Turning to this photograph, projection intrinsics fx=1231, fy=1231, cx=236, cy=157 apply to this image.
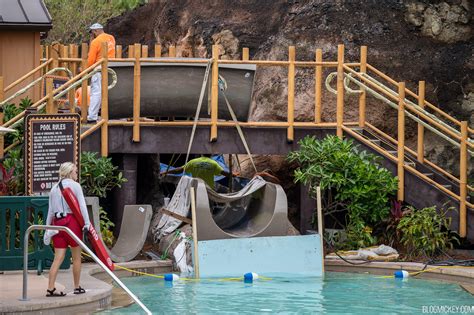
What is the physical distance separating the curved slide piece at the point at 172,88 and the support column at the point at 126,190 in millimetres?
776

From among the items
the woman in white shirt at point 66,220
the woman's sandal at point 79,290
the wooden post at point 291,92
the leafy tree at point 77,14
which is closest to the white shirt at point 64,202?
the woman in white shirt at point 66,220

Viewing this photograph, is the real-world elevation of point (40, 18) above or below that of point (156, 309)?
above

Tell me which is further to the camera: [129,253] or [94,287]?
[129,253]

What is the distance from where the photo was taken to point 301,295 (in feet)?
54.8

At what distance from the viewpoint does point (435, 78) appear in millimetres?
24156

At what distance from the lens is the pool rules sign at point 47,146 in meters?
18.2

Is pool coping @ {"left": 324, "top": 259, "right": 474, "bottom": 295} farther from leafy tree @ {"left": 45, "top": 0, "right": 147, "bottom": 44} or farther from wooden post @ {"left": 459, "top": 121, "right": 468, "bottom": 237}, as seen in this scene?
leafy tree @ {"left": 45, "top": 0, "right": 147, "bottom": 44}

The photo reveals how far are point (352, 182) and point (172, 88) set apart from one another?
354 centimetres

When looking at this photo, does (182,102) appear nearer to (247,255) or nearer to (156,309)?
(247,255)

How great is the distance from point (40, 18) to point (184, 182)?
5107mm

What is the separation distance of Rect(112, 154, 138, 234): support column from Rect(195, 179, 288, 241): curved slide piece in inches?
53.8

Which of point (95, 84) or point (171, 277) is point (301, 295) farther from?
point (95, 84)

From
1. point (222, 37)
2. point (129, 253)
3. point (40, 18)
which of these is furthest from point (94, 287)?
point (222, 37)

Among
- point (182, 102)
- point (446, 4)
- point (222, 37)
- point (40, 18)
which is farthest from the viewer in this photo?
point (222, 37)
